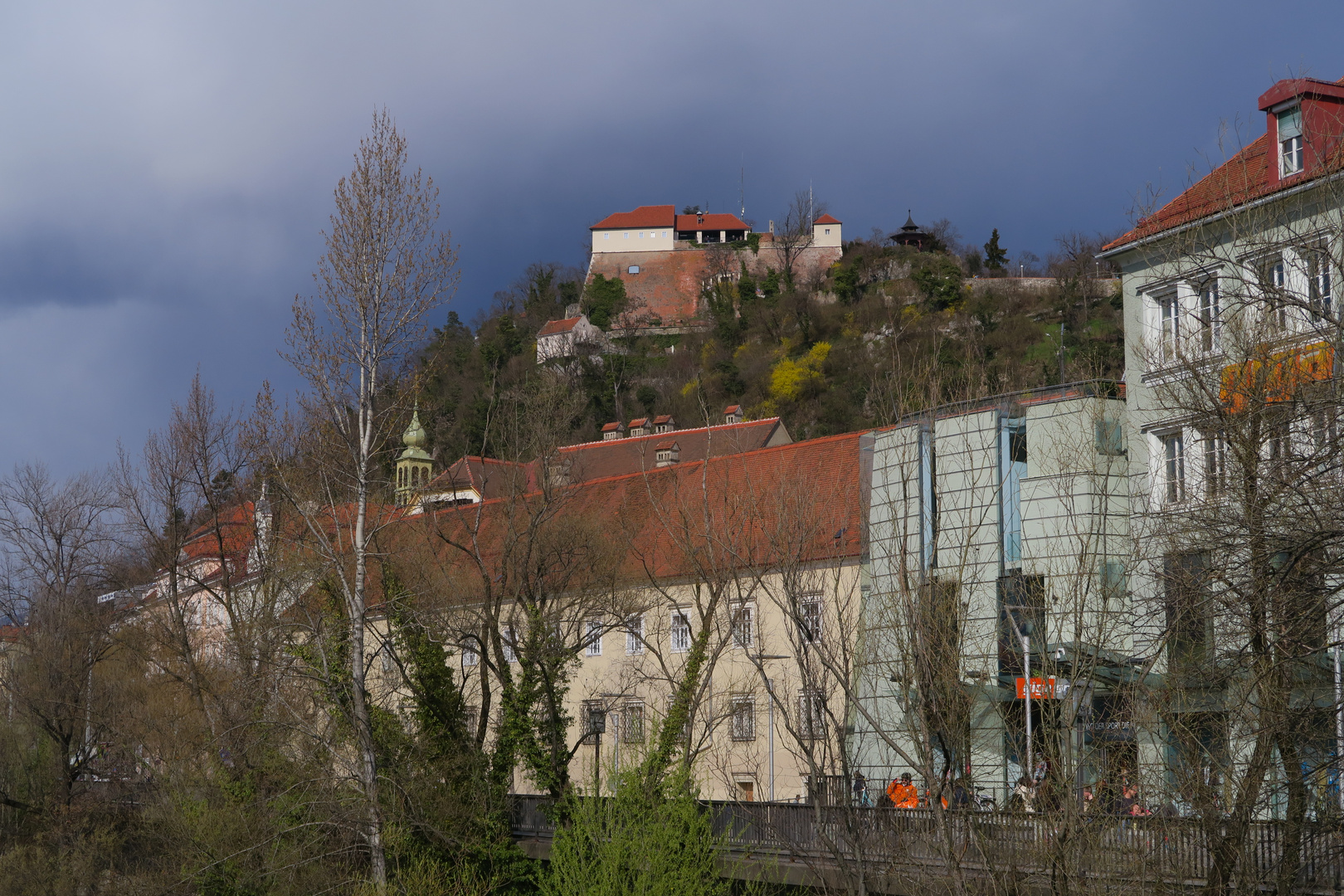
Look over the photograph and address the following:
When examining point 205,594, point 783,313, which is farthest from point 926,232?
point 205,594

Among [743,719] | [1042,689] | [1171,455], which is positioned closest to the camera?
[1042,689]

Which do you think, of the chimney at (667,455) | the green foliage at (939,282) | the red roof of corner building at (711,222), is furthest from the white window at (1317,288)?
the red roof of corner building at (711,222)

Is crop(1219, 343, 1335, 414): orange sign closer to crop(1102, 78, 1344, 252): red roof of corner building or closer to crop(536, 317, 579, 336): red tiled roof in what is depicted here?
crop(1102, 78, 1344, 252): red roof of corner building

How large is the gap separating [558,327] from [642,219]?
67.0 ft

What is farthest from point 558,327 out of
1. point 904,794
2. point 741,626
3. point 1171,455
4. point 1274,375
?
point 1274,375

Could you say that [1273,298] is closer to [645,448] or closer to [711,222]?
[645,448]

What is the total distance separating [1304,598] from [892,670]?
6567 mm

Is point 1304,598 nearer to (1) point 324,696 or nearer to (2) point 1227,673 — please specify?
(2) point 1227,673

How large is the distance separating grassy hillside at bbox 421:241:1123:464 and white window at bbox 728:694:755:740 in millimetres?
48881

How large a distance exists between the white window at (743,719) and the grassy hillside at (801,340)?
48.9 meters

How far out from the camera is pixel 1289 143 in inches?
982

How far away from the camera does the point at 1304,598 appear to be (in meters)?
13.9

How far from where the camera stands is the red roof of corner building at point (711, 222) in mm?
142000

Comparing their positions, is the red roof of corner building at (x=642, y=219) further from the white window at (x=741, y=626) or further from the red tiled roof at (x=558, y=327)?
the white window at (x=741, y=626)
